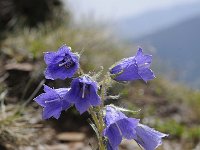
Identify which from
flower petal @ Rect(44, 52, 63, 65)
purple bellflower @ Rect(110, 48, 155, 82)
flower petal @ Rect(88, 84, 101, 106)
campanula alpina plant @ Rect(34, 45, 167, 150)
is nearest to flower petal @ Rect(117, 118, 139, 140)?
campanula alpina plant @ Rect(34, 45, 167, 150)

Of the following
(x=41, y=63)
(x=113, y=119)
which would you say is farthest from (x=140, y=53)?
(x=41, y=63)

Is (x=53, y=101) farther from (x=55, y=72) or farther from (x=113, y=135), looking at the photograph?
(x=113, y=135)

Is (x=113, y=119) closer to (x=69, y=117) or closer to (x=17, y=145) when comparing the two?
(x=17, y=145)

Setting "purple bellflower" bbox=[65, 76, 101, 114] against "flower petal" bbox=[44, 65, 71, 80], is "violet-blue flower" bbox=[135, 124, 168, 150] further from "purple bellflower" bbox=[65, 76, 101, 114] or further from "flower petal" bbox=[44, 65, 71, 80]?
"flower petal" bbox=[44, 65, 71, 80]

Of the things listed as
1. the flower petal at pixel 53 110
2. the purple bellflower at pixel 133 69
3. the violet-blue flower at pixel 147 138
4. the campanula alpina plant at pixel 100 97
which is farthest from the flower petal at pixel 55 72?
the violet-blue flower at pixel 147 138

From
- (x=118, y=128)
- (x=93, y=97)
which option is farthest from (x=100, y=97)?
(x=118, y=128)
